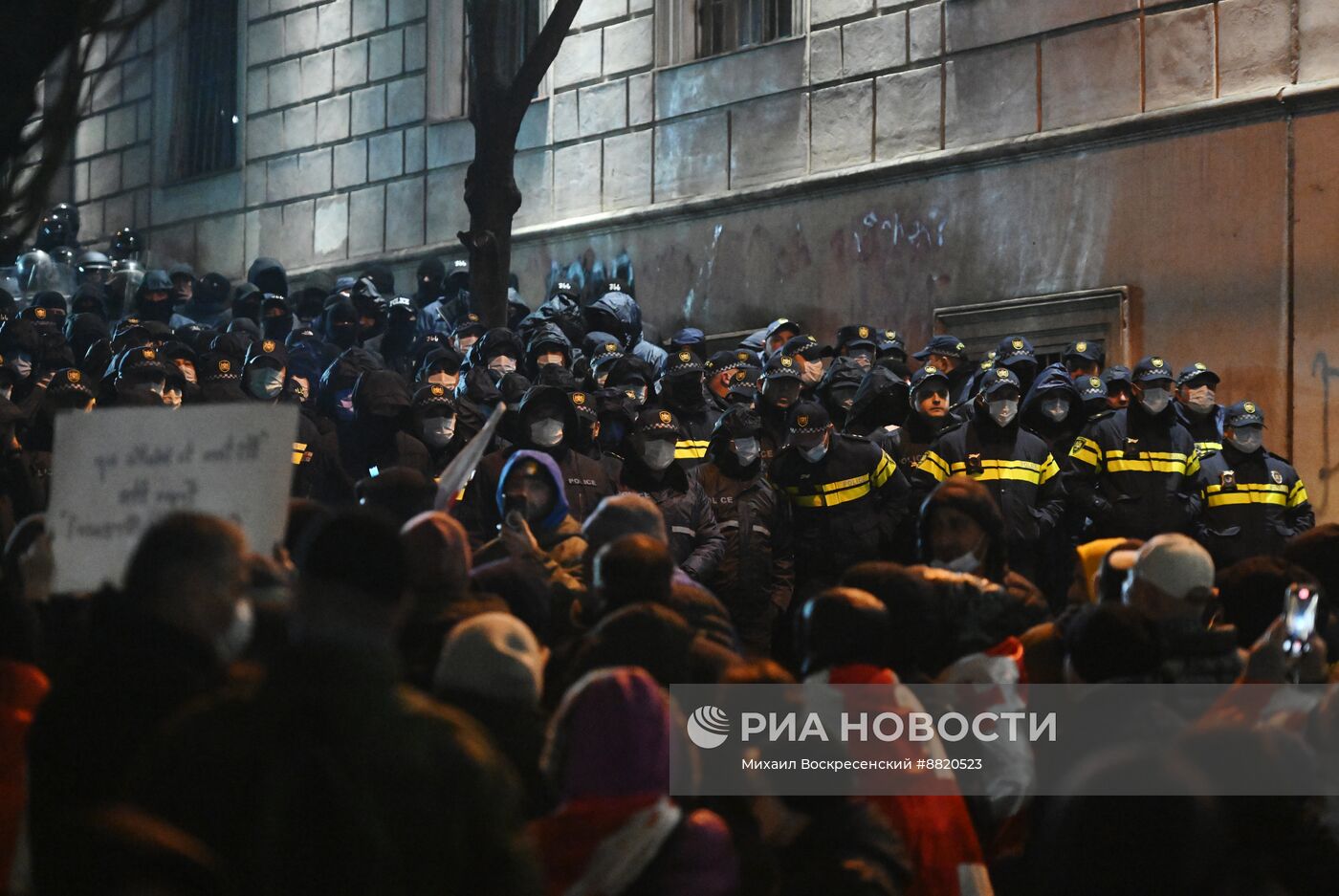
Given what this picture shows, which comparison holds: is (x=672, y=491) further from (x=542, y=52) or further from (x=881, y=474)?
(x=542, y=52)

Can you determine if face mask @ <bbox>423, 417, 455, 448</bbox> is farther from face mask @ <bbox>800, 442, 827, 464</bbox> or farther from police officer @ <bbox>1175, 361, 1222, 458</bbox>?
police officer @ <bbox>1175, 361, 1222, 458</bbox>

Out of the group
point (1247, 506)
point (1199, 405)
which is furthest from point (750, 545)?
point (1199, 405)

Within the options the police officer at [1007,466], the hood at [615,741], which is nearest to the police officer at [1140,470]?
the police officer at [1007,466]

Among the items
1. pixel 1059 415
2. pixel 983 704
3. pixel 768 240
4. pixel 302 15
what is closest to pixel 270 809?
pixel 983 704

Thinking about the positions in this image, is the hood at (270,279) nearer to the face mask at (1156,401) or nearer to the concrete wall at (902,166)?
the concrete wall at (902,166)

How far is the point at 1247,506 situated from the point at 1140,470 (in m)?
0.75

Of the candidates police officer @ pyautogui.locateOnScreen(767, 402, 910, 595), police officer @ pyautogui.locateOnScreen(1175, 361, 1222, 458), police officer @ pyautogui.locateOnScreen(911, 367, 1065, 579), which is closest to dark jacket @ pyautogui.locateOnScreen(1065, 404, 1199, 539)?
police officer @ pyautogui.locateOnScreen(911, 367, 1065, 579)

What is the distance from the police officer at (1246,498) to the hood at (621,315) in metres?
6.52

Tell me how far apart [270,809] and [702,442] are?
847 cm

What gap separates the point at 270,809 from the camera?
10.5 feet

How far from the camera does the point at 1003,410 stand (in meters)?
11.3

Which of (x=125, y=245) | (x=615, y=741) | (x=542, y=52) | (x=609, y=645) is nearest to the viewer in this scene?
(x=615, y=741)

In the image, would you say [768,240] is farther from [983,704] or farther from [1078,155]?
[983,704]

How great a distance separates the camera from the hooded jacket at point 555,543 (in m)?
7.05
